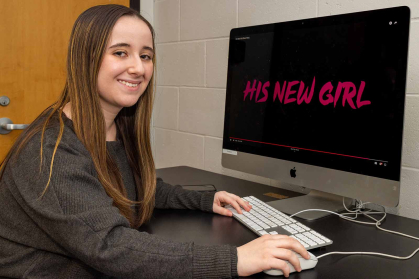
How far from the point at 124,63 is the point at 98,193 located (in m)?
0.34

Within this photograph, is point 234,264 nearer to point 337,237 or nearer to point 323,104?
point 337,237

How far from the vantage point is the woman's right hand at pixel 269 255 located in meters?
0.67

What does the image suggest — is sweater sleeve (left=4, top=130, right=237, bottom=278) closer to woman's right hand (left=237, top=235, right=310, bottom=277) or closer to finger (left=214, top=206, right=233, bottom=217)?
woman's right hand (left=237, top=235, right=310, bottom=277)

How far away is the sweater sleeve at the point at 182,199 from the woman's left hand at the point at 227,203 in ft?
0.05

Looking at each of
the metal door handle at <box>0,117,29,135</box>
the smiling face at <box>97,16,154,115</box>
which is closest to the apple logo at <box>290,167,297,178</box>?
the smiling face at <box>97,16,154,115</box>

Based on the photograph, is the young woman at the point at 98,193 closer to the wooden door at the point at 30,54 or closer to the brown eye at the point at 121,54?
the brown eye at the point at 121,54

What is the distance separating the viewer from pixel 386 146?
849 mm

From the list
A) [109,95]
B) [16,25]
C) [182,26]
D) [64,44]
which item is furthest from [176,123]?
[109,95]

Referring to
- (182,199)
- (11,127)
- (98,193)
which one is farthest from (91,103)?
(11,127)

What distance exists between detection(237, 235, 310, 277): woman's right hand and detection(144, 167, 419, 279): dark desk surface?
0.02m

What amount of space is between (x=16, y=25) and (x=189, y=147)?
945 mm

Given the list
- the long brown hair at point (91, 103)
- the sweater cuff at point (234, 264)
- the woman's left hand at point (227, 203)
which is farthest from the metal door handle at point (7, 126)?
the sweater cuff at point (234, 264)

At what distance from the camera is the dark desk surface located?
698 millimetres

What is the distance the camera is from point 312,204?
3.57 ft
